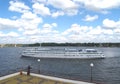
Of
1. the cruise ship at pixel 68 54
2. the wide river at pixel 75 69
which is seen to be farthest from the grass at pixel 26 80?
the cruise ship at pixel 68 54

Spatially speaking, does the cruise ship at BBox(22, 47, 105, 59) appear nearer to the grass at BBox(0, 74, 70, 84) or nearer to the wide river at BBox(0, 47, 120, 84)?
the wide river at BBox(0, 47, 120, 84)

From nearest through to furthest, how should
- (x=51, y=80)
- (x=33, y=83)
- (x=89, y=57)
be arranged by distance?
1. (x=33, y=83)
2. (x=51, y=80)
3. (x=89, y=57)

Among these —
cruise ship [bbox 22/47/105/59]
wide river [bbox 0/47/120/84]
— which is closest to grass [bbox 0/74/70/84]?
wide river [bbox 0/47/120/84]

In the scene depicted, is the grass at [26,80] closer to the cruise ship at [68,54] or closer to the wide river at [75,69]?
the wide river at [75,69]

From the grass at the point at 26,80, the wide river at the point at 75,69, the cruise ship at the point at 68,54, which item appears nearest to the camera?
the grass at the point at 26,80

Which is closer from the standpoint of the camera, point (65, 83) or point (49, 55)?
point (65, 83)

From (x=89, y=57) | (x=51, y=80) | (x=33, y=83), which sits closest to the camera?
(x=33, y=83)

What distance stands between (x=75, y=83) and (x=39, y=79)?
20.5ft

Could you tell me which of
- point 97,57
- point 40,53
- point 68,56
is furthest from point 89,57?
point 40,53

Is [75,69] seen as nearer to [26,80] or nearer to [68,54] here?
[68,54]

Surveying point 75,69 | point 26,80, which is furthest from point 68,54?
point 26,80

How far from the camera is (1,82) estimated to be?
83.6 feet

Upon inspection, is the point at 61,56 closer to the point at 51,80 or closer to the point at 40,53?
the point at 40,53

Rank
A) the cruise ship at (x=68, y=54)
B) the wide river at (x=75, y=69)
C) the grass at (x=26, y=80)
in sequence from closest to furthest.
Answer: the grass at (x=26, y=80)
the wide river at (x=75, y=69)
the cruise ship at (x=68, y=54)
